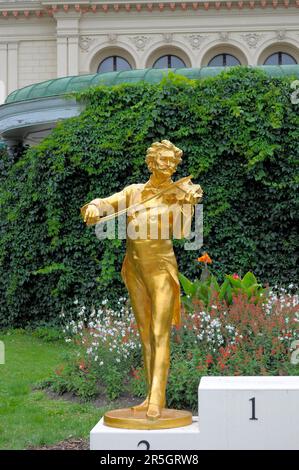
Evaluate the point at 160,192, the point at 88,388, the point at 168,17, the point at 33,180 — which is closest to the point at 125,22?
the point at 168,17

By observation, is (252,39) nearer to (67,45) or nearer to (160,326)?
(67,45)

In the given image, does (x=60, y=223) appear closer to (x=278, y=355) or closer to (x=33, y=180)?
(x=33, y=180)

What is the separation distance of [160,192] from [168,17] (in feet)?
78.9

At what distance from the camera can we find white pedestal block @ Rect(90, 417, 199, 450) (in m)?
5.38

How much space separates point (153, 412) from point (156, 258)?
110cm

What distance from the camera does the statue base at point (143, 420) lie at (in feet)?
17.9

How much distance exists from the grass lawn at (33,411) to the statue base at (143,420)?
1.69 meters

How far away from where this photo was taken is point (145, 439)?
5.38 m

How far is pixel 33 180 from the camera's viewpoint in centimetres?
1454

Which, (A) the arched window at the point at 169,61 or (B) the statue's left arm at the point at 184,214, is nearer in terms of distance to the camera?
(B) the statue's left arm at the point at 184,214

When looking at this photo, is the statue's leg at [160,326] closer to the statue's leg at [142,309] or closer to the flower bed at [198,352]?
the statue's leg at [142,309]

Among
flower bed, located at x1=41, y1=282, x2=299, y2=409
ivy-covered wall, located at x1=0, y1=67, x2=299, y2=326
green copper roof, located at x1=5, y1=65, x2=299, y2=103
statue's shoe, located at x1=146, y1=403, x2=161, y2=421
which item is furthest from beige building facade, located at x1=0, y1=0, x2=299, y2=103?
statue's shoe, located at x1=146, y1=403, x2=161, y2=421

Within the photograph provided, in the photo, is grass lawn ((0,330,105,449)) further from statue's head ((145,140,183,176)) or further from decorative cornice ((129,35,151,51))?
decorative cornice ((129,35,151,51))

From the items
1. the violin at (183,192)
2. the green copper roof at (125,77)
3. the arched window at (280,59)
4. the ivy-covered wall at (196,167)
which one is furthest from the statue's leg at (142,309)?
the arched window at (280,59)
